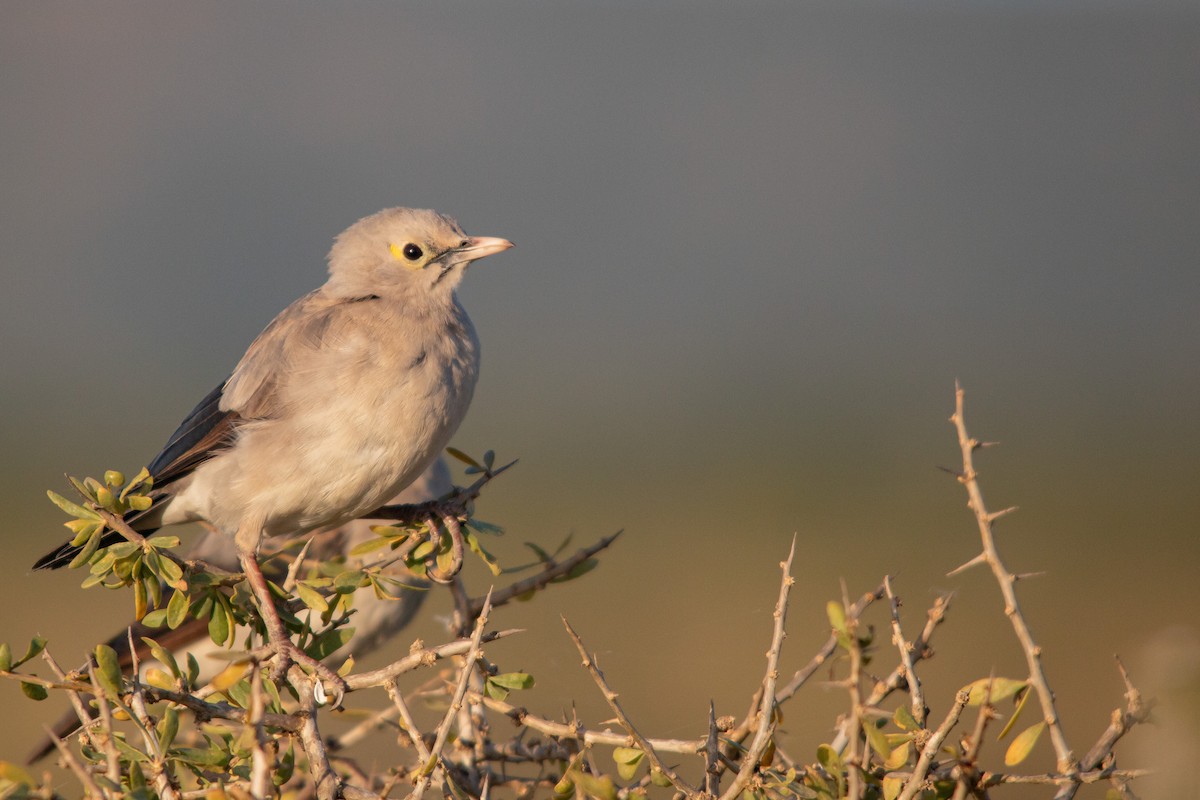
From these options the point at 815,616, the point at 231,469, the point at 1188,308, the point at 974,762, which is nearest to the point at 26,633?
the point at 815,616

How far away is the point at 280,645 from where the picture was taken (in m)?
2.73

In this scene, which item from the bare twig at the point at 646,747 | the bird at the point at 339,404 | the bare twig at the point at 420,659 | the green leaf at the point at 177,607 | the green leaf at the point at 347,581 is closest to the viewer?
the bare twig at the point at 646,747

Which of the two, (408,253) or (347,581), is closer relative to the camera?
(347,581)

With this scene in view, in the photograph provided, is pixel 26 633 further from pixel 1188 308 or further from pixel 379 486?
pixel 1188 308

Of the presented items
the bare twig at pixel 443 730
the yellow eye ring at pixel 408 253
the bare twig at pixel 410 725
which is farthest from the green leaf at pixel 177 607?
the yellow eye ring at pixel 408 253

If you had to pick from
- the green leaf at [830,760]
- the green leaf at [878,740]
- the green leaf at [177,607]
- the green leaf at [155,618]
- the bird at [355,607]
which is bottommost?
the bird at [355,607]

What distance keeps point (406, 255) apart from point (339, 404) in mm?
731

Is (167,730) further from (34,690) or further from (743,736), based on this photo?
(743,736)

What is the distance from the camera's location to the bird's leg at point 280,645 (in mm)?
2689

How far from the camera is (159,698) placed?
2.33m

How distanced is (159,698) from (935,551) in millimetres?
11851

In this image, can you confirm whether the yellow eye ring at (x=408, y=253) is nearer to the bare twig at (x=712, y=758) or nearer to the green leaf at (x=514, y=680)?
the green leaf at (x=514, y=680)

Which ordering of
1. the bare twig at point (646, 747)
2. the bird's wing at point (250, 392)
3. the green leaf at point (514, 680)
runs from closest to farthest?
the bare twig at point (646, 747)
the green leaf at point (514, 680)
the bird's wing at point (250, 392)

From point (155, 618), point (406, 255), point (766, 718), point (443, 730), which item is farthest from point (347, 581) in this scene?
point (406, 255)
